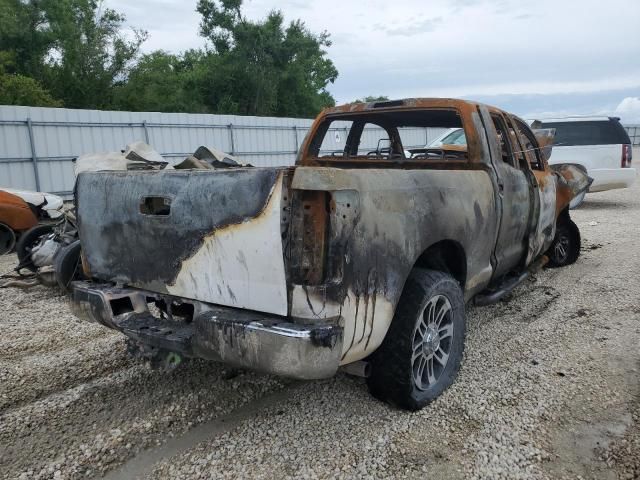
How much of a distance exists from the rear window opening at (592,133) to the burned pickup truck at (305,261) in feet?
29.0

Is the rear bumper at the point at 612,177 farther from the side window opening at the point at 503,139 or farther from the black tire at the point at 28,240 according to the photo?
the black tire at the point at 28,240

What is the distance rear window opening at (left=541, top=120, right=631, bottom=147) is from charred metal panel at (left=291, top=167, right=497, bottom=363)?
9.83m

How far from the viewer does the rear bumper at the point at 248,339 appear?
223 cm

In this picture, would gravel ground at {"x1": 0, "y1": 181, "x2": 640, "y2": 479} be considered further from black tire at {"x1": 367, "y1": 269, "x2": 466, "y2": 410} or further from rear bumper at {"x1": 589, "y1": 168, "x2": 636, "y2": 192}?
rear bumper at {"x1": 589, "y1": 168, "x2": 636, "y2": 192}

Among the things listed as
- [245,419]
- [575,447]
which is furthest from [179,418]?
[575,447]

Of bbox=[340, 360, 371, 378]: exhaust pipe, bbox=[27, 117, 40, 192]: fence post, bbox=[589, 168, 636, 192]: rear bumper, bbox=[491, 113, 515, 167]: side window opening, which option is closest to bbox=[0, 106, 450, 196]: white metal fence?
bbox=[27, 117, 40, 192]: fence post

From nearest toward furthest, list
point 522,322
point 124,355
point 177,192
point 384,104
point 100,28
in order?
point 177,192, point 124,355, point 384,104, point 522,322, point 100,28

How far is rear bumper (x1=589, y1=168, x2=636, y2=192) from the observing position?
11.2 metres

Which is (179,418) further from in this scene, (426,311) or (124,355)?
(426,311)

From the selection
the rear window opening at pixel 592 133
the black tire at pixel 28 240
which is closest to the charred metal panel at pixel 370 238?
the black tire at pixel 28 240

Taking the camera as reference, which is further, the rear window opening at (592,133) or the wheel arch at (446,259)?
the rear window opening at (592,133)

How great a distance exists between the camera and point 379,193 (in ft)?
8.02

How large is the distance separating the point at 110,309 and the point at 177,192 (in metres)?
0.81

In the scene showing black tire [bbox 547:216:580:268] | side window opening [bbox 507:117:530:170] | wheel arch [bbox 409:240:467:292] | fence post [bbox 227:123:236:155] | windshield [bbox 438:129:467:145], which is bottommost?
black tire [bbox 547:216:580:268]
